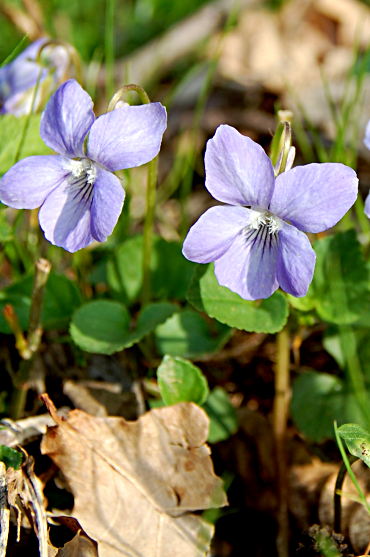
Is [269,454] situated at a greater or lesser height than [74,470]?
lesser

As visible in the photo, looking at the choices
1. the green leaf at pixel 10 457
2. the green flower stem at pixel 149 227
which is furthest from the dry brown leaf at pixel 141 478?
the green flower stem at pixel 149 227

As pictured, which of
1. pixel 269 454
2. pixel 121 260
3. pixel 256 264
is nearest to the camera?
pixel 256 264

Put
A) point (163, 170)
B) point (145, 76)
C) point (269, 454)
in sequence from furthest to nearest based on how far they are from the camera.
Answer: point (145, 76)
point (163, 170)
point (269, 454)

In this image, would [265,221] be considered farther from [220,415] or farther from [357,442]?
[220,415]

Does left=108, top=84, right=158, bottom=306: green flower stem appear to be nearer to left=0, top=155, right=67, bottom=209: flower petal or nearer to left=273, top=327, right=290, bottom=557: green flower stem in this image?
left=0, top=155, right=67, bottom=209: flower petal

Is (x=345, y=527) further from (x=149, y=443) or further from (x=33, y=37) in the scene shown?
(x=33, y=37)

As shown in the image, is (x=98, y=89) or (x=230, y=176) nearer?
(x=230, y=176)

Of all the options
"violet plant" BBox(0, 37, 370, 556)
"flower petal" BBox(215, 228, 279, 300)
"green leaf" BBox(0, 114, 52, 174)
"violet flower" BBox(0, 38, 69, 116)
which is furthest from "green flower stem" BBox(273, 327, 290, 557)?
"violet flower" BBox(0, 38, 69, 116)

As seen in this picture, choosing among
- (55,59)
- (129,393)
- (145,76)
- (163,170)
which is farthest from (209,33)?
(129,393)
